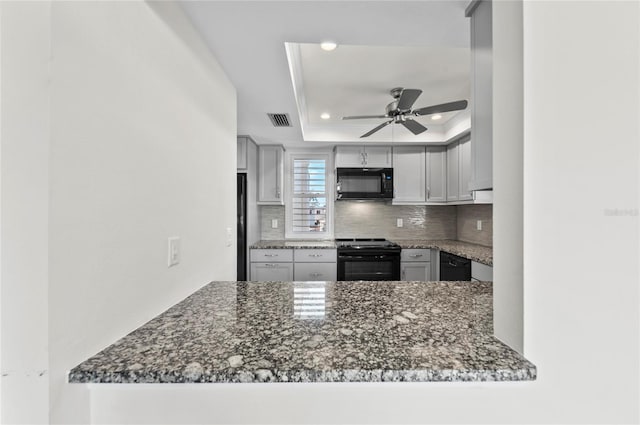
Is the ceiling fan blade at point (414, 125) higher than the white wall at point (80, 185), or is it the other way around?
the ceiling fan blade at point (414, 125)

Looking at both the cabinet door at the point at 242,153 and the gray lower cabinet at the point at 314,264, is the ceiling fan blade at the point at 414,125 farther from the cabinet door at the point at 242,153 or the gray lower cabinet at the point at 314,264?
the cabinet door at the point at 242,153

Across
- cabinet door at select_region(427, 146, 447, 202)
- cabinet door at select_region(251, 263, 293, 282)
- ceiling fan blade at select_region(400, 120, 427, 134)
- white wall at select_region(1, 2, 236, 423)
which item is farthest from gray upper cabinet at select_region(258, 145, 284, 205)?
white wall at select_region(1, 2, 236, 423)

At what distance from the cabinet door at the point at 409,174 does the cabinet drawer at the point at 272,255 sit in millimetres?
1526

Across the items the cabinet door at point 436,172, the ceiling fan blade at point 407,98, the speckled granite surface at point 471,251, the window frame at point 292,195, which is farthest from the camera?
the window frame at point 292,195

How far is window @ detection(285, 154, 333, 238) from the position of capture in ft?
13.9

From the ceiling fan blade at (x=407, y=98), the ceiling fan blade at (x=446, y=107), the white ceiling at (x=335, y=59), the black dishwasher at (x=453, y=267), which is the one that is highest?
the white ceiling at (x=335, y=59)

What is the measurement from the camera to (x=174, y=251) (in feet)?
3.80

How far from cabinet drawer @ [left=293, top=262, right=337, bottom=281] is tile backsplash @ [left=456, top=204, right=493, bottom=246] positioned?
1731mm

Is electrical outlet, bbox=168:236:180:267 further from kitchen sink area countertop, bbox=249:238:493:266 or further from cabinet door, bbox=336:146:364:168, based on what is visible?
cabinet door, bbox=336:146:364:168

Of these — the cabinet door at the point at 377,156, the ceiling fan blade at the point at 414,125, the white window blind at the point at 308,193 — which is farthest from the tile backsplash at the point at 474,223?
the white window blind at the point at 308,193

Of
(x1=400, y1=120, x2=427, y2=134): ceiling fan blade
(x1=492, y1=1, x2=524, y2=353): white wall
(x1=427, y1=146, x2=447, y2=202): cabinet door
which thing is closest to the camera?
(x1=492, y1=1, x2=524, y2=353): white wall

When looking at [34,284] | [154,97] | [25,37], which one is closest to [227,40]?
[154,97]

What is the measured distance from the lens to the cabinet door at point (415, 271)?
3.54 metres
